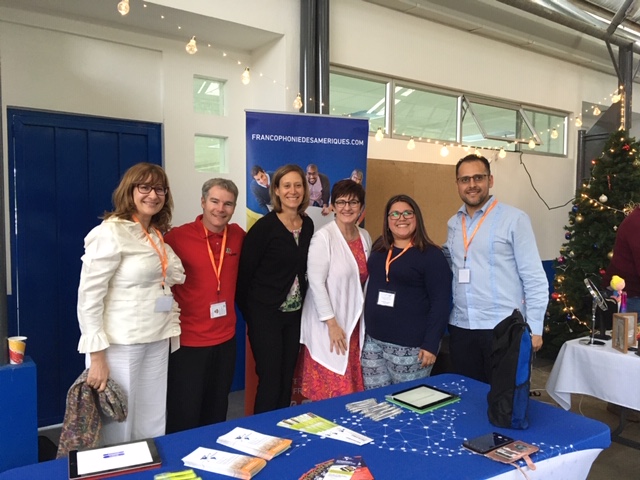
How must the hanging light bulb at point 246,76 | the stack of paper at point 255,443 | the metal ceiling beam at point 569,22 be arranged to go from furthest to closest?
the metal ceiling beam at point 569,22 → the hanging light bulb at point 246,76 → the stack of paper at point 255,443

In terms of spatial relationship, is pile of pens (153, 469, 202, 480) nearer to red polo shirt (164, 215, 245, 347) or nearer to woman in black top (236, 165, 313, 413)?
red polo shirt (164, 215, 245, 347)

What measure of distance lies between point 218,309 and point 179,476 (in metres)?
1.13

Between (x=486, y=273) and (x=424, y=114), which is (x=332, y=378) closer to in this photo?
(x=486, y=273)

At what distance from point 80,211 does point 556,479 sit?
3.15 meters

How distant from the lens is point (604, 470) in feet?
9.11

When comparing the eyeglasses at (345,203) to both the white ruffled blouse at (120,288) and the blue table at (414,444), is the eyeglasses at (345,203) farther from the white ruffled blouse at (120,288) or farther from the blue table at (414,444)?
the blue table at (414,444)

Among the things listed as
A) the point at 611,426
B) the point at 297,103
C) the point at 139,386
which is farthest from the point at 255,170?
the point at 611,426

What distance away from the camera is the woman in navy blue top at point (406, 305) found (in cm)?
232

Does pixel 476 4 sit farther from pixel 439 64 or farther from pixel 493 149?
pixel 493 149

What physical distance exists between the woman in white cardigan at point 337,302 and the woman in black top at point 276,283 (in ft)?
0.25

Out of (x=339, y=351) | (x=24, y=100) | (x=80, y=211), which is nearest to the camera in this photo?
(x=339, y=351)

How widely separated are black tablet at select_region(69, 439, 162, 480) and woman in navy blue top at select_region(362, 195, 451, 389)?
123 centimetres

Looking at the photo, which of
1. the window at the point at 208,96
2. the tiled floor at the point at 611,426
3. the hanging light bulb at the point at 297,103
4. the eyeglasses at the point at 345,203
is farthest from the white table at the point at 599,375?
the window at the point at 208,96

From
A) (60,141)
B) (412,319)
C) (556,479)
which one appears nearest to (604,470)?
(412,319)
